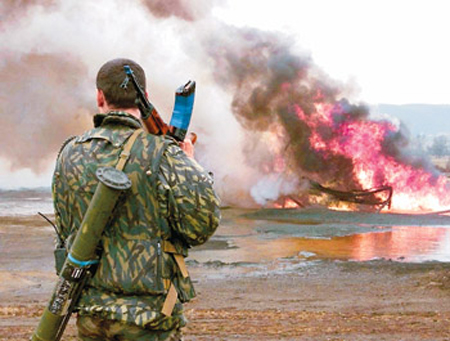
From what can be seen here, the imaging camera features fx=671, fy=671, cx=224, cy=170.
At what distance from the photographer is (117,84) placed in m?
2.65

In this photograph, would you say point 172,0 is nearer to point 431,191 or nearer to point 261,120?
point 261,120

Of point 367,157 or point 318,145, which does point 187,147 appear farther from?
point 367,157

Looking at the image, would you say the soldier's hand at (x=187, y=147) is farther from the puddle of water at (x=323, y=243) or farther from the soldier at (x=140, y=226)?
the puddle of water at (x=323, y=243)

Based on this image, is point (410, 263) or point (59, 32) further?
point (59, 32)

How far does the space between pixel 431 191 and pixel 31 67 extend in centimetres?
1741

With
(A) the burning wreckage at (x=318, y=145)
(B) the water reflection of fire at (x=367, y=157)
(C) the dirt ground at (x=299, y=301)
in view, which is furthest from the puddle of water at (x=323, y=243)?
(B) the water reflection of fire at (x=367, y=157)

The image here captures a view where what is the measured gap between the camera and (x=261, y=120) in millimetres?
23734

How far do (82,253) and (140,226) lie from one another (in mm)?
237

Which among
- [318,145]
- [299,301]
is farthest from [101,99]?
[318,145]

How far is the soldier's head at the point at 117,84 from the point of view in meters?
2.64

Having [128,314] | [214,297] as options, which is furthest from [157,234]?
[214,297]

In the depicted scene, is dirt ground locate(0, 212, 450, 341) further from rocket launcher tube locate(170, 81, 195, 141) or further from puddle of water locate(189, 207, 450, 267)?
rocket launcher tube locate(170, 81, 195, 141)

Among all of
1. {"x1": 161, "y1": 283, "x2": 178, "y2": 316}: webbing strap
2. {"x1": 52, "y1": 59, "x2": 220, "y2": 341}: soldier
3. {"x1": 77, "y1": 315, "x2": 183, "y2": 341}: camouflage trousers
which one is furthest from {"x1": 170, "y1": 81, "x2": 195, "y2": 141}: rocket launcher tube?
{"x1": 77, "y1": 315, "x2": 183, "y2": 341}: camouflage trousers

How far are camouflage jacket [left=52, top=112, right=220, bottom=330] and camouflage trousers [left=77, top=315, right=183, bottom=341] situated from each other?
3 cm
